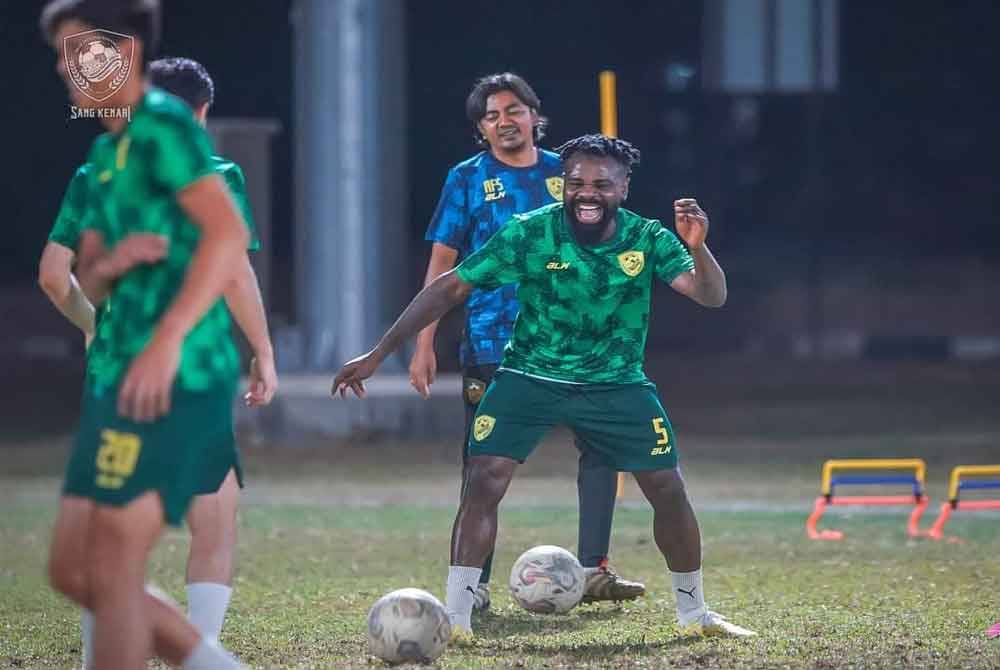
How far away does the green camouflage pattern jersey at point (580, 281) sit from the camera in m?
6.32

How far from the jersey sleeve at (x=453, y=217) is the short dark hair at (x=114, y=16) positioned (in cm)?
309

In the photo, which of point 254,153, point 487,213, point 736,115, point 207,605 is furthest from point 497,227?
point 736,115

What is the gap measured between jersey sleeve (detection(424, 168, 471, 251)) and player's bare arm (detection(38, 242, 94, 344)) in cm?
204

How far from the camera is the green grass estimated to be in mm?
6152

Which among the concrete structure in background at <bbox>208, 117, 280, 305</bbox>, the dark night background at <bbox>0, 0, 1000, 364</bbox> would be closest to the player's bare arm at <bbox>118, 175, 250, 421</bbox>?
the concrete structure in background at <bbox>208, 117, 280, 305</bbox>

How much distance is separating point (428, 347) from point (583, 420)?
1.17 meters

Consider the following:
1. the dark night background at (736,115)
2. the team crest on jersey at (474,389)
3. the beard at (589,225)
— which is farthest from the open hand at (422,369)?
the dark night background at (736,115)

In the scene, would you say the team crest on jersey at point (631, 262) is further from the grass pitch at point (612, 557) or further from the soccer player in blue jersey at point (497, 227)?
the grass pitch at point (612, 557)

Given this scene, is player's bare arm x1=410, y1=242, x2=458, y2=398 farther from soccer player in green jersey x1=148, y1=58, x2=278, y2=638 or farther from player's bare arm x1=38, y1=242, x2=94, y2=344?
player's bare arm x1=38, y1=242, x2=94, y2=344

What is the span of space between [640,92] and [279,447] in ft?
69.2

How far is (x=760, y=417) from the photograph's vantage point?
709 inches

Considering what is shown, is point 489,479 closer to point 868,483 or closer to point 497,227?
point 497,227

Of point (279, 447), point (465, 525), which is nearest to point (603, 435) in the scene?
point (465, 525)

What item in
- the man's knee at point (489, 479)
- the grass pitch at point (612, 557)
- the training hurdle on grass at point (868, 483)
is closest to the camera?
the grass pitch at point (612, 557)
